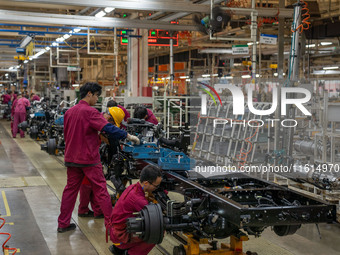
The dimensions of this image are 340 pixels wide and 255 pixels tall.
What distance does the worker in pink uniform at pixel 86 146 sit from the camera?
5.63 metres

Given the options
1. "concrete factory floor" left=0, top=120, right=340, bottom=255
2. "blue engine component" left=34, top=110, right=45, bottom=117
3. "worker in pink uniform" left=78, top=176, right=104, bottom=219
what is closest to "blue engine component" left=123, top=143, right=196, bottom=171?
"worker in pink uniform" left=78, top=176, right=104, bottom=219

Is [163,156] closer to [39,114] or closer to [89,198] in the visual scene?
[89,198]

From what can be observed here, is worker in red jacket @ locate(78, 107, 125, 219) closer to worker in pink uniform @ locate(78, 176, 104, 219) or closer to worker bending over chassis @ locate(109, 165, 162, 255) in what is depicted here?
worker in pink uniform @ locate(78, 176, 104, 219)

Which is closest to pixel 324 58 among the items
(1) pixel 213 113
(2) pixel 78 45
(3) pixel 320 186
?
(2) pixel 78 45

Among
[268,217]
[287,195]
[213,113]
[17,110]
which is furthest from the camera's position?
[17,110]

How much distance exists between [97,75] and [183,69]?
5142 mm

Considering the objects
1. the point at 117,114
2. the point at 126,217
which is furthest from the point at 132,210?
the point at 117,114

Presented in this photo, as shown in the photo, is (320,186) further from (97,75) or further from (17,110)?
(97,75)

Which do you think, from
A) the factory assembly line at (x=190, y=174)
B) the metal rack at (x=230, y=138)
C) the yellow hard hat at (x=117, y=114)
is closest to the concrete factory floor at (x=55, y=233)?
the factory assembly line at (x=190, y=174)

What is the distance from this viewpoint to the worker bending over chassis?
4.19 metres

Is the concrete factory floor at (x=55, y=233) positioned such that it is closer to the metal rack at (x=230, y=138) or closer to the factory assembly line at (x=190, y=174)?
the factory assembly line at (x=190, y=174)

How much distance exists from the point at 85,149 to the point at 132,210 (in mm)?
1719

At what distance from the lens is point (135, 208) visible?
4.18 meters

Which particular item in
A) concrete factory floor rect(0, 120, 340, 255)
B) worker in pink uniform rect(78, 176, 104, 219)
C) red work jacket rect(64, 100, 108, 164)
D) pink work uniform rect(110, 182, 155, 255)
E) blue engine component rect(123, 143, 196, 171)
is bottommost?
concrete factory floor rect(0, 120, 340, 255)
